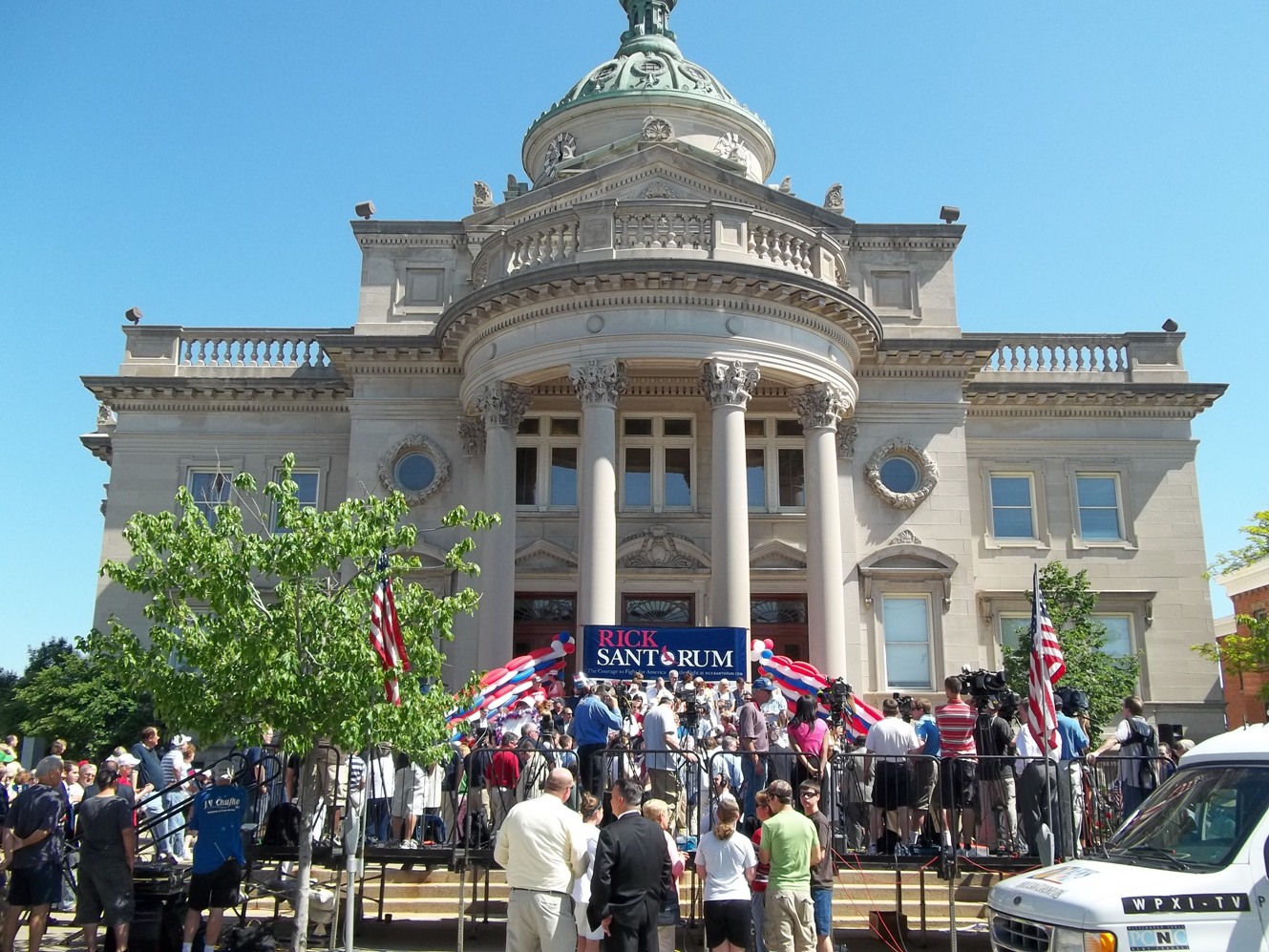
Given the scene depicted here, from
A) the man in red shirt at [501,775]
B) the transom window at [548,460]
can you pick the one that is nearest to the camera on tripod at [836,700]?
the man in red shirt at [501,775]

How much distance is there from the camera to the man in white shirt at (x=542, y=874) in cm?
935

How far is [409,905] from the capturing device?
1452cm

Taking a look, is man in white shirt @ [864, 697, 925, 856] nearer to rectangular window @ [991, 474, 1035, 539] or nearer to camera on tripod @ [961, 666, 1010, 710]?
camera on tripod @ [961, 666, 1010, 710]

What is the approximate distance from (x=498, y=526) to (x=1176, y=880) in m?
18.1

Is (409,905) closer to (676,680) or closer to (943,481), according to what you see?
(676,680)

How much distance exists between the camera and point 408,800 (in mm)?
14859

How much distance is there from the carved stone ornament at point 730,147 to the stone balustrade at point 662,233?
1037cm

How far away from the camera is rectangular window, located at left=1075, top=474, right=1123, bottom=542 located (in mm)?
30297

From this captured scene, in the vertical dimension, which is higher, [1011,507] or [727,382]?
[727,382]

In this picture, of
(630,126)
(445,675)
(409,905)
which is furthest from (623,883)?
(630,126)

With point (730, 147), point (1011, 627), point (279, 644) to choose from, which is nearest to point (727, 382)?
point (1011, 627)

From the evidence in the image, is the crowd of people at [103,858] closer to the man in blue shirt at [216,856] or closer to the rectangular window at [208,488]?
the man in blue shirt at [216,856]

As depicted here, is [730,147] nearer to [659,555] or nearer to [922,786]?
[659,555]

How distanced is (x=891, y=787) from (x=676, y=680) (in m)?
8.06
